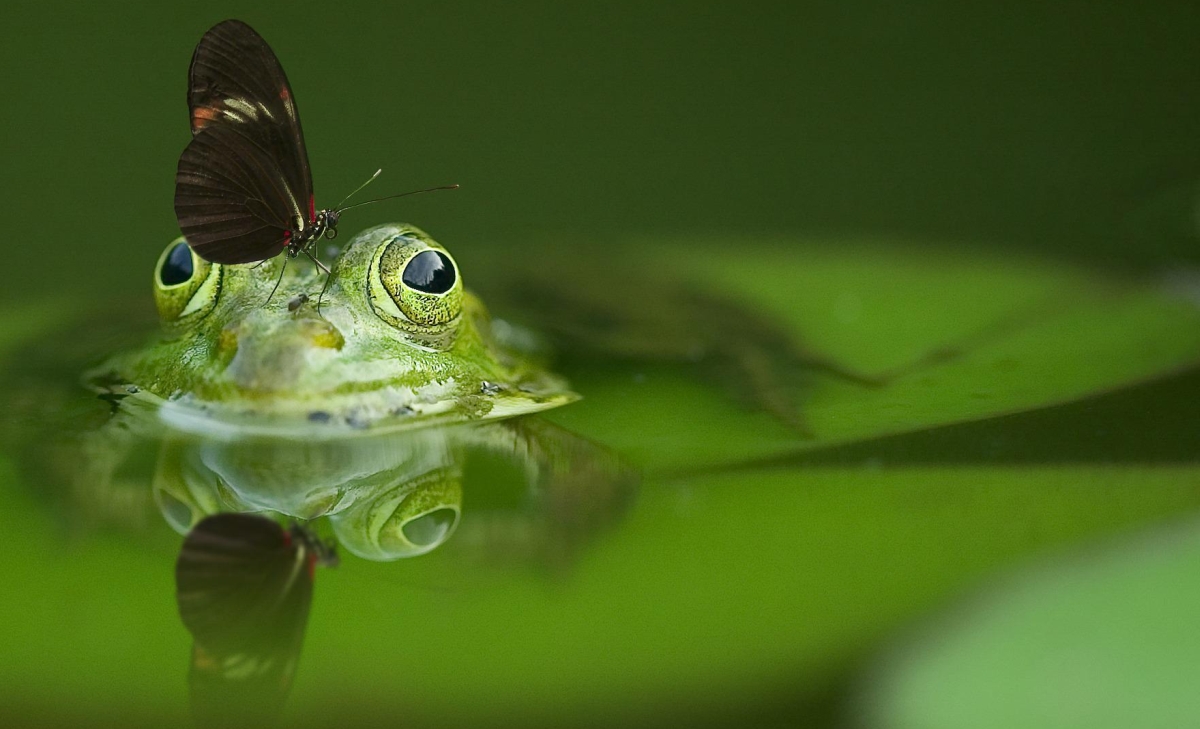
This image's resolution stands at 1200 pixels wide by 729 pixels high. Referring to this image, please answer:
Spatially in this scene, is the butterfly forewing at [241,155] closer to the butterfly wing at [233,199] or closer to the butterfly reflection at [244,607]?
the butterfly wing at [233,199]

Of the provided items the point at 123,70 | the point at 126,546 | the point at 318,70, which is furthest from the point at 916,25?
the point at 126,546

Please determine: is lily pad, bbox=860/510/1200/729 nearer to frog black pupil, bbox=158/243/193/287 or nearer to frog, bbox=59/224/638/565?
frog, bbox=59/224/638/565

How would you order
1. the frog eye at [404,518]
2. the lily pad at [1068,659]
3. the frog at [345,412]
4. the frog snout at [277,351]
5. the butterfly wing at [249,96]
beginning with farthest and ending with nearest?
the butterfly wing at [249,96], the frog snout at [277,351], the frog at [345,412], the frog eye at [404,518], the lily pad at [1068,659]

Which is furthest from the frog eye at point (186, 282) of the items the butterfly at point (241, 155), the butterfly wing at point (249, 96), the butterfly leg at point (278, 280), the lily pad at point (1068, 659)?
the lily pad at point (1068, 659)

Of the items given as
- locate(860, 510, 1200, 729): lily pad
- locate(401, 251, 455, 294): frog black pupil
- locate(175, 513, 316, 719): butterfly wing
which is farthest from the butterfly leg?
locate(860, 510, 1200, 729): lily pad

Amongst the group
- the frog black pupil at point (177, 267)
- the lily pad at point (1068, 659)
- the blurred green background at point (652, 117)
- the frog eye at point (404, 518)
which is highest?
the blurred green background at point (652, 117)

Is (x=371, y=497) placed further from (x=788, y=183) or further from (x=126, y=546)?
(x=788, y=183)

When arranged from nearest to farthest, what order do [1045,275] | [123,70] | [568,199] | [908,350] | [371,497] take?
[371,497]
[908,350]
[1045,275]
[568,199]
[123,70]

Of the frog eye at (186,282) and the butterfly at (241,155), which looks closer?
the butterfly at (241,155)
